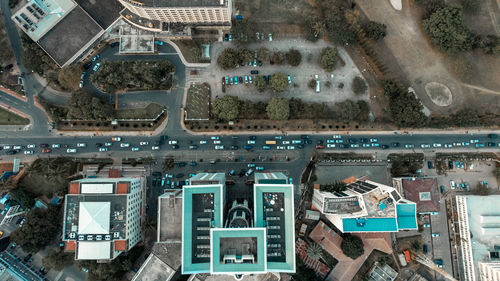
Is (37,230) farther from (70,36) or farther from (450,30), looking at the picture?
(450,30)

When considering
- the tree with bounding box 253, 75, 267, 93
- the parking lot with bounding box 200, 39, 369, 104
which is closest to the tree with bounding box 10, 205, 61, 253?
the parking lot with bounding box 200, 39, 369, 104

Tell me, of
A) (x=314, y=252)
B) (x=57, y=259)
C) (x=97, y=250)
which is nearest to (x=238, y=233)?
(x=314, y=252)

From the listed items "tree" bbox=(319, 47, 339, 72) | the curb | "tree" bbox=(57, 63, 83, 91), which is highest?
"tree" bbox=(319, 47, 339, 72)

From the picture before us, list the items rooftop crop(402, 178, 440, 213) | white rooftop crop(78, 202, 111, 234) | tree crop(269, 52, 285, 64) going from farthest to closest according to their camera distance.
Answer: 1. tree crop(269, 52, 285, 64)
2. rooftop crop(402, 178, 440, 213)
3. white rooftop crop(78, 202, 111, 234)

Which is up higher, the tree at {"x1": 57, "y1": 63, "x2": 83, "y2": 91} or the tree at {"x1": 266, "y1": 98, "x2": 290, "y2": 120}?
the tree at {"x1": 57, "y1": 63, "x2": 83, "y2": 91}

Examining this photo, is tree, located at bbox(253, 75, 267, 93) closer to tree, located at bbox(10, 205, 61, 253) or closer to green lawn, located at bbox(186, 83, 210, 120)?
green lawn, located at bbox(186, 83, 210, 120)

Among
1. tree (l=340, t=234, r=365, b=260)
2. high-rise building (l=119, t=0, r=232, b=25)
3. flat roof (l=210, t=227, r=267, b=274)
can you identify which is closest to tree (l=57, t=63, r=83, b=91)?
high-rise building (l=119, t=0, r=232, b=25)

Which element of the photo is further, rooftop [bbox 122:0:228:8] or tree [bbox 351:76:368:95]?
tree [bbox 351:76:368:95]

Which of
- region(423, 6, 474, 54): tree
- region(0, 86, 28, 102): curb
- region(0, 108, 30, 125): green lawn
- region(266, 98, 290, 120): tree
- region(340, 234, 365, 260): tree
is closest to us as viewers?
region(340, 234, 365, 260): tree
